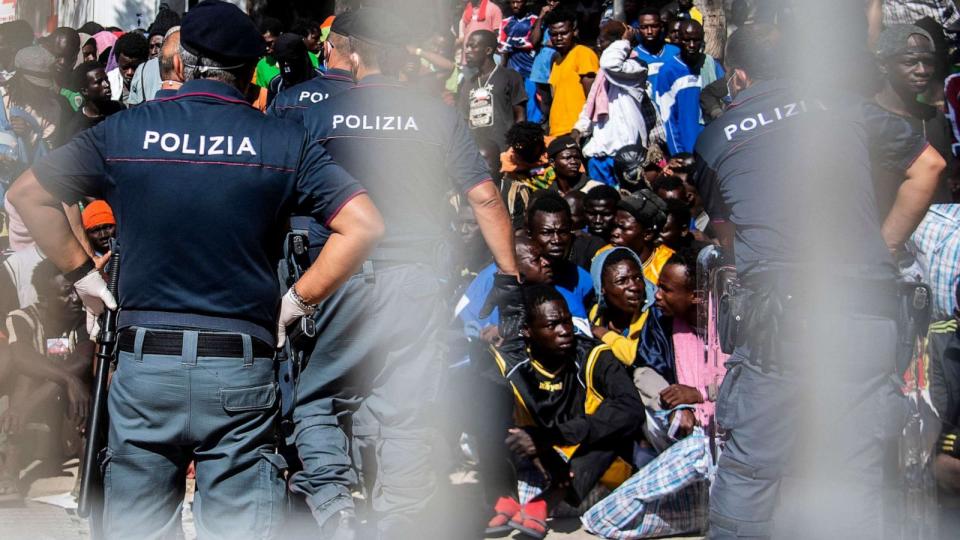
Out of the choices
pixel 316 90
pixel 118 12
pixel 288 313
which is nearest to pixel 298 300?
pixel 288 313

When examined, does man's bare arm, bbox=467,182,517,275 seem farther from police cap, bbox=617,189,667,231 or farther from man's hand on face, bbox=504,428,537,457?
police cap, bbox=617,189,667,231

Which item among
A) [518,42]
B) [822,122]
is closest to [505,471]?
[822,122]

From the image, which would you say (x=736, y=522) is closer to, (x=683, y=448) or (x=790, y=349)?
(x=790, y=349)

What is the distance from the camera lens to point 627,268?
15.8ft

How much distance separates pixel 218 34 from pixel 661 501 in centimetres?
225

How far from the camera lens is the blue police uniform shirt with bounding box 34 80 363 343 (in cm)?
272

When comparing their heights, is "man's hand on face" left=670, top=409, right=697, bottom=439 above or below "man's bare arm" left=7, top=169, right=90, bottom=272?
below

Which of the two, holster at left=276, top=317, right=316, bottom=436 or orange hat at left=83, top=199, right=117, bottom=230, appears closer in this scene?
holster at left=276, top=317, right=316, bottom=436

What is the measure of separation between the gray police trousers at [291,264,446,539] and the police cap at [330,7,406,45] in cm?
67

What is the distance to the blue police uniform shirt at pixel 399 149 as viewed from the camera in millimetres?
3514

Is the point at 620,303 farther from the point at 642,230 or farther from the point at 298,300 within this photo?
the point at 298,300

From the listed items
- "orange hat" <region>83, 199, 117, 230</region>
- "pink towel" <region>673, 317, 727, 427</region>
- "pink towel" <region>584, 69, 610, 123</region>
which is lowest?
"pink towel" <region>673, 317, 727, 427</region>

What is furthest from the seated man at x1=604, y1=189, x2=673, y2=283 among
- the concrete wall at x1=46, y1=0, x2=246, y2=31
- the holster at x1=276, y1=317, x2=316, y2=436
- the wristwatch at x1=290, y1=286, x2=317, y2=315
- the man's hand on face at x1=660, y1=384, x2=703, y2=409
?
the concrete wall at x1=46, y1=0, x2=246, y2=31

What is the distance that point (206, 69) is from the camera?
285 cm
